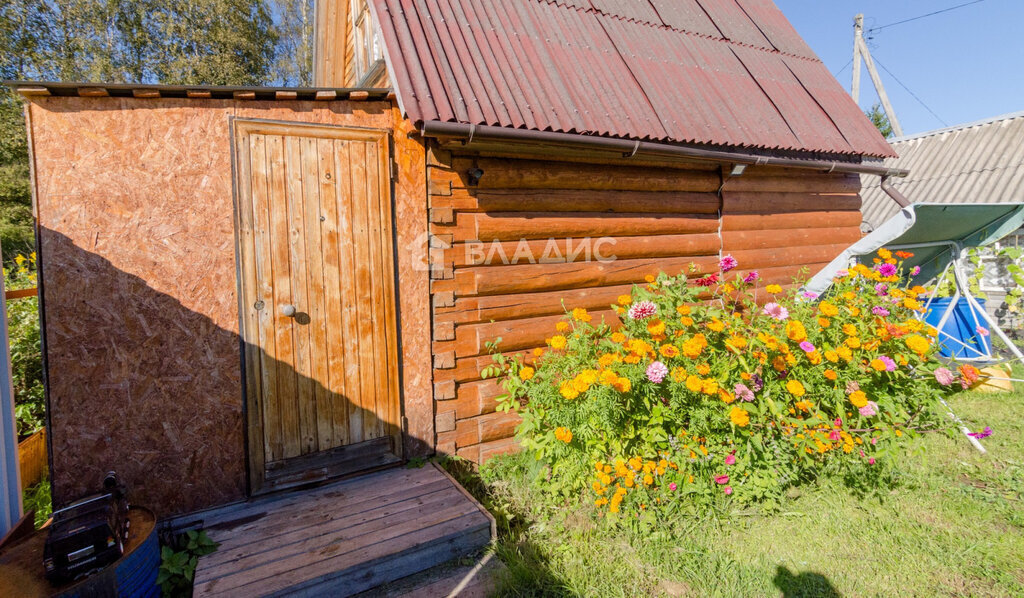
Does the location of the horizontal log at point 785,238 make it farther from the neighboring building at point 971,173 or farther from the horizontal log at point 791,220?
the neighboring building at point 971,173

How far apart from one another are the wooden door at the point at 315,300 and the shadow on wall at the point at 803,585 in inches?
106

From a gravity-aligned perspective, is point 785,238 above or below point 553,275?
above

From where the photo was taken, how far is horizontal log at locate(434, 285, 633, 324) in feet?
12.8

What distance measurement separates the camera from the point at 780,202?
5.58 m

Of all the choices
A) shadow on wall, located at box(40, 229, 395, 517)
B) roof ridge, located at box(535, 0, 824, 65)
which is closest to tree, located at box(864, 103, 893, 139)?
roof ridge, located at box(535, 0, 824, 65)

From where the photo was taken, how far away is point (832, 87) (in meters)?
6.45

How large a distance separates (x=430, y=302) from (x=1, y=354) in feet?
8.50

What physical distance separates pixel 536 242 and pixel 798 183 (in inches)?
144

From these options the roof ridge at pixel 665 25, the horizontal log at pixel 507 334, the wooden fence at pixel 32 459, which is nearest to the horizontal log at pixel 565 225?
the horizontal log at pixel 507 334

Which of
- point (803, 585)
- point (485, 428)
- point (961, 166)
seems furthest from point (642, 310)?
point (961, 166)

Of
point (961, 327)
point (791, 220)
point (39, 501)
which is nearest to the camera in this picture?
point (39, 501)

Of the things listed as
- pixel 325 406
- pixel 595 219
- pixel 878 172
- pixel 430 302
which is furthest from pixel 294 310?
pixel 878 172

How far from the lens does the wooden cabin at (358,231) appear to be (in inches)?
118

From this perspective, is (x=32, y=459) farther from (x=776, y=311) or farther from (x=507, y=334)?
(x=776, y=311)
